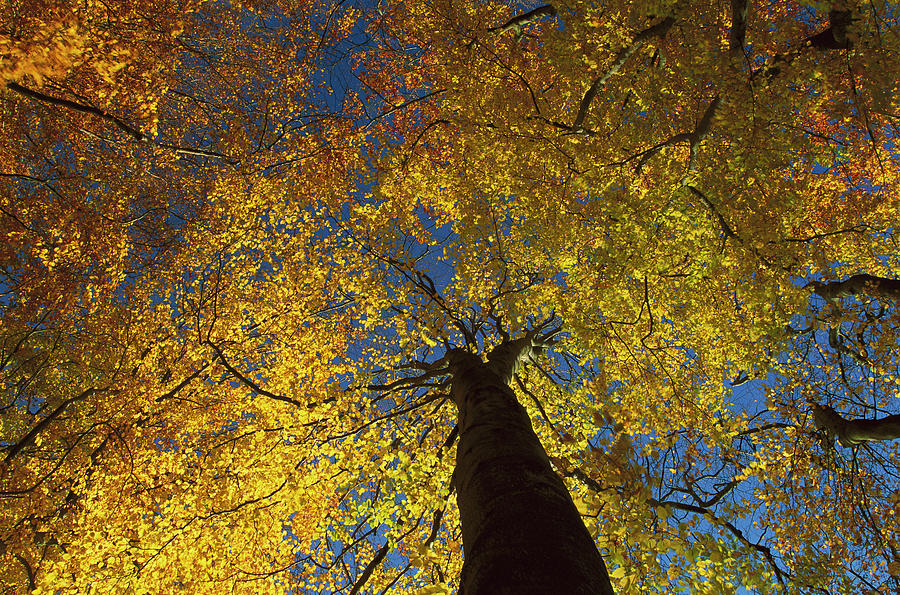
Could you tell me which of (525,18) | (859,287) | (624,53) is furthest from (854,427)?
(525,18)

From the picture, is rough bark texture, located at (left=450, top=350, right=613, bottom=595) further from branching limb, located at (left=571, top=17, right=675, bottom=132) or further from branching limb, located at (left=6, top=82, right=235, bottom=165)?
branching limb, located at (left=6, top=82, right=235, bottom=165)

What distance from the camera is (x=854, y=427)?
202 inches

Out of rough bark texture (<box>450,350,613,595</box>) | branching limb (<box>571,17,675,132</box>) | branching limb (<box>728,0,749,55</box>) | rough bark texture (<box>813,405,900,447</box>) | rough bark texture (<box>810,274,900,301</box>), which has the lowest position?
rough bark texture (<box>450,350,613,595</box>)

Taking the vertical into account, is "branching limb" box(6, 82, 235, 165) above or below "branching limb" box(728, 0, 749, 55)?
above

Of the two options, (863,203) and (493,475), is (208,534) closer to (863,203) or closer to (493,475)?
(493,475)

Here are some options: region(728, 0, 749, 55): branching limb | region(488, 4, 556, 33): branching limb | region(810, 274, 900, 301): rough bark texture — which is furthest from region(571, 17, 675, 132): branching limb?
region(810, 274, 900, 301): rough bark texture

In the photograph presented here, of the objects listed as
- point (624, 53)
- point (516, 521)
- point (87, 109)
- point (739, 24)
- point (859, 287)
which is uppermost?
point (624, 53)

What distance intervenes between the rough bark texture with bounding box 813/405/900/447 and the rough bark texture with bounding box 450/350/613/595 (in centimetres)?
503

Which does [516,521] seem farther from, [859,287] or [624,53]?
[859,287]

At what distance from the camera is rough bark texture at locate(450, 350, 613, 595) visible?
1.57 m

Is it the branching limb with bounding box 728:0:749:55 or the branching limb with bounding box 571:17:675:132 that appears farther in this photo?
the branching limb with bounding box 571:17:675:132

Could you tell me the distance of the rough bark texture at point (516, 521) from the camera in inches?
61.6

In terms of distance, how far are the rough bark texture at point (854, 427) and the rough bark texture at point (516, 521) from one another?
5.03m

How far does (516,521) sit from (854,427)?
6.10 metres
